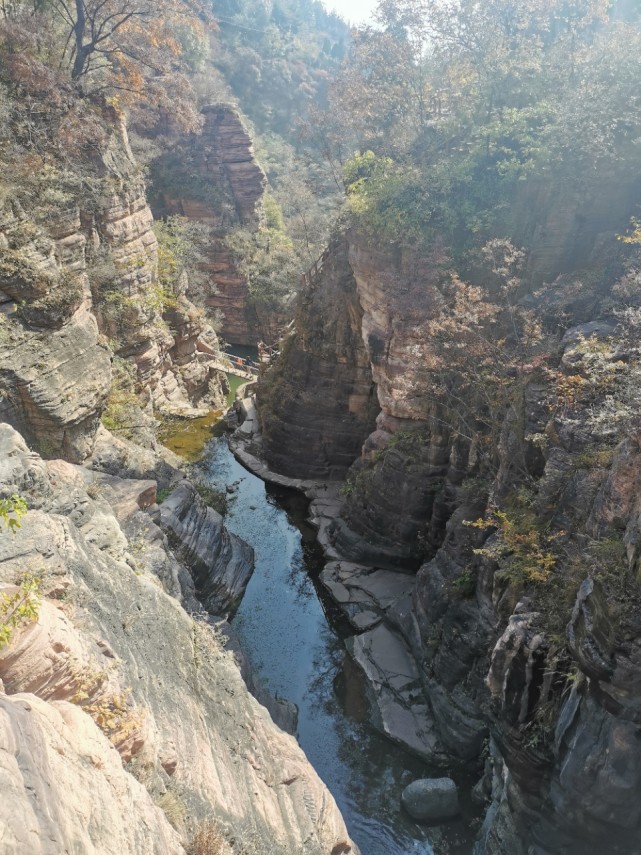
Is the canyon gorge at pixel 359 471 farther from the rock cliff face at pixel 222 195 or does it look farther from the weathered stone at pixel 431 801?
the rock cliff face at pixel 222 195

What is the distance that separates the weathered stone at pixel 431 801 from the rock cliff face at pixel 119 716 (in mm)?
2742

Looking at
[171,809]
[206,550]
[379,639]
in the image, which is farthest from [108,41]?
[171,809]

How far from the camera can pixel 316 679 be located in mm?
16234

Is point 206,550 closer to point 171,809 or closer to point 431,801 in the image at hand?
point 431,801

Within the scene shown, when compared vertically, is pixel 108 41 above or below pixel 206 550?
above

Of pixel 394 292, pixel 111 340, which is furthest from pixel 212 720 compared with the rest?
pixel 111 340

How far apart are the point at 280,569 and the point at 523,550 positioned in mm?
10190

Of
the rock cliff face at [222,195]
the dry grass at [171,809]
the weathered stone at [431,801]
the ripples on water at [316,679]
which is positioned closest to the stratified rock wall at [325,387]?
the ripples on water at [316,679]

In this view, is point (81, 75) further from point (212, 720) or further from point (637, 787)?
point (637, 787)

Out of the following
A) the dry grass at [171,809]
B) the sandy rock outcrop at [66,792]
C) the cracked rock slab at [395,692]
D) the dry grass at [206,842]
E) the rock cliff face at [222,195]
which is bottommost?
the cracked rock slab at [395,692]

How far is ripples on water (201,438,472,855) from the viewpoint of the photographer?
1273 centimetres

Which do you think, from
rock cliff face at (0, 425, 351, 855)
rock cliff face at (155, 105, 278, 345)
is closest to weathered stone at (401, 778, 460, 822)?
rock cliff face at (0, 425, 351, 855)

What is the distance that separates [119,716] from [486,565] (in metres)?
9.05

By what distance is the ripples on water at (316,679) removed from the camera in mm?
12734
